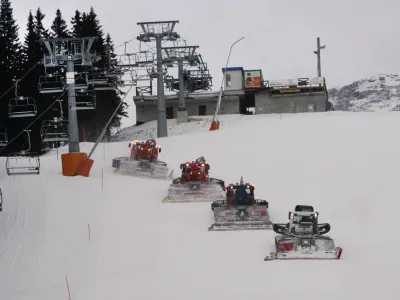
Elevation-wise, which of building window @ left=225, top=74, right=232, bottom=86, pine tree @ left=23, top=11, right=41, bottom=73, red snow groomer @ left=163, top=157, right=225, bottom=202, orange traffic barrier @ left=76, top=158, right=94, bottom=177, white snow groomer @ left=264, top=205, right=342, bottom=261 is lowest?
white snow groomer @ left=264, top=205, right=342, bottom=261

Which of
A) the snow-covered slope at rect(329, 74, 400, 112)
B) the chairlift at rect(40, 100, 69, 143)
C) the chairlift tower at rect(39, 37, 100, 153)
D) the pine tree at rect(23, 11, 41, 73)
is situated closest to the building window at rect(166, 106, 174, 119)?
the pine tree at rect(23, 11, 41, 73)

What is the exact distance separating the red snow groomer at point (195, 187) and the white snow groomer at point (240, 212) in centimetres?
285

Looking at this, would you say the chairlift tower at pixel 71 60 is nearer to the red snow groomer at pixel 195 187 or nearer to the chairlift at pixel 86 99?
the chairlift at pixel 86 99

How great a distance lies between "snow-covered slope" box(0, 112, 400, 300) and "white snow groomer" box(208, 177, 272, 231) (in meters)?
0.46

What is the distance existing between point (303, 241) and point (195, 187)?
28.4 ft

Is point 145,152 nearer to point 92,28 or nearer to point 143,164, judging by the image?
point 143,164

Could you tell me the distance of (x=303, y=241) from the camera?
1664 cm

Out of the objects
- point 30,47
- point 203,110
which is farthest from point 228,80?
point 30,47

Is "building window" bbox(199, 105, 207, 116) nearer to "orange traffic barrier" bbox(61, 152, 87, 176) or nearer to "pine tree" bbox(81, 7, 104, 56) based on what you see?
"pine tree" bbox(81, 7, 104, 56)

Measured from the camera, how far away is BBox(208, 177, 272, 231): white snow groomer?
19.8 metres

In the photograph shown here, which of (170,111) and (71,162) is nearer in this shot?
(71,162)

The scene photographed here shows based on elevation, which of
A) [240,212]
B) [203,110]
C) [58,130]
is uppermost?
[203,110]

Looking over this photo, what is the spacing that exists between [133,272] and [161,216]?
6.19 meters

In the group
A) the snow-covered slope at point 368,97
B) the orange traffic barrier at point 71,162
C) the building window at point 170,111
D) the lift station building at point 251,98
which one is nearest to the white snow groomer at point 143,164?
the orange traffic barrier at point 71,162
